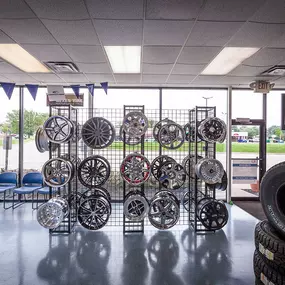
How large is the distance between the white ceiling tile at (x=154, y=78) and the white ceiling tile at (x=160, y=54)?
96 cm

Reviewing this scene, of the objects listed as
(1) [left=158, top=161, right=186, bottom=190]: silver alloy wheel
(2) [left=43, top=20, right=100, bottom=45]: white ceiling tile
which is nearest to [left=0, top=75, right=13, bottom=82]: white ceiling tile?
(2) [left=43, top=20, right=100, bottom=45]: white ceiling tile

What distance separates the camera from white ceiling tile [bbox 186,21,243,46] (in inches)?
117

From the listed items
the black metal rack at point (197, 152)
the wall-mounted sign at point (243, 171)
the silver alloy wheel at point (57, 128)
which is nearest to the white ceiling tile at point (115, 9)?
the silver alloy wheel at point (57, 128)

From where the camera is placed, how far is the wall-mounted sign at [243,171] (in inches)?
259

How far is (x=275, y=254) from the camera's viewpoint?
2426mm

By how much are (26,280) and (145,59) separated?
12.4ft

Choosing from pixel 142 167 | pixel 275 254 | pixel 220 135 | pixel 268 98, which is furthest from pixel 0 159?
pixel 268 98

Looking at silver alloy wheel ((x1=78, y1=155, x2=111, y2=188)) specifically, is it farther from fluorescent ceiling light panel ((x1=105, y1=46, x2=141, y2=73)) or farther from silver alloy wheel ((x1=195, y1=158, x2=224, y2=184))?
fluorescent ceiling light panel ((x1=105, y1=46, x2=141, y2=73))

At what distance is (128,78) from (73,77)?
1.26 metres

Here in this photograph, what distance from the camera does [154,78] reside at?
555cm

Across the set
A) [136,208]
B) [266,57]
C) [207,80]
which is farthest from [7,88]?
[266,57]

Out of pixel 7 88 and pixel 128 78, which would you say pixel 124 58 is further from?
pixel 7 88

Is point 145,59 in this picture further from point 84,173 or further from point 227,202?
point 227,202

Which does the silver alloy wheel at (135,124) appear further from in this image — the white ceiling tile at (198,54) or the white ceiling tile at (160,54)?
the white ceiling tile at (198,54)
